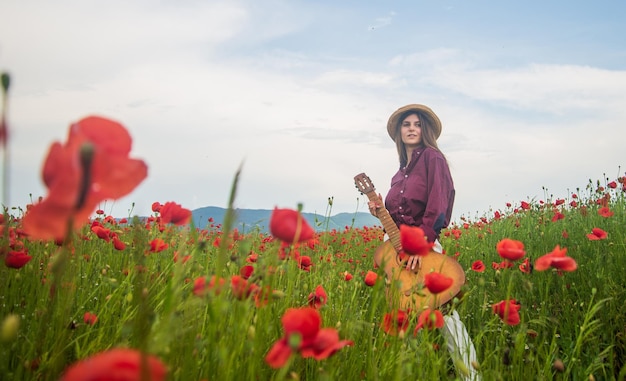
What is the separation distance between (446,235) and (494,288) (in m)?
3.53

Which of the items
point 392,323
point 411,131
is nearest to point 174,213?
point 392,323

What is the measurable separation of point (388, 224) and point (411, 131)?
3.70ft

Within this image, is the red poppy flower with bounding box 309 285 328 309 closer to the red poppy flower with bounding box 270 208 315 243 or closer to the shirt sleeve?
the red poppy flower with bounding box 270 208 315 243

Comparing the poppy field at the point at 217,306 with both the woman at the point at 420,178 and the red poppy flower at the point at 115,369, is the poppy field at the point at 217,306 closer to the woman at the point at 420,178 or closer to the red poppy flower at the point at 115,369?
the red poppy flower at the point at 115,369

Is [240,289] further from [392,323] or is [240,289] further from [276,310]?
[276,310]

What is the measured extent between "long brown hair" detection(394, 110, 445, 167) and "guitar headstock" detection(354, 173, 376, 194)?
689 millimetres

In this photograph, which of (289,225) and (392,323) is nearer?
(289,225)

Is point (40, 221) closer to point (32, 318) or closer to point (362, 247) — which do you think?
point (32, 318)

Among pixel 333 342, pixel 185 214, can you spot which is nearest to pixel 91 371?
pixel 333 342

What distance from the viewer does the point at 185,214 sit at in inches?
77.3

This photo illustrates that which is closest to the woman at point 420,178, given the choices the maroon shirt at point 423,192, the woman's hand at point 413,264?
the maroon shirt at point 423,192

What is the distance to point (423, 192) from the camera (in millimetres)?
4445

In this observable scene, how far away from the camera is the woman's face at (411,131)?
480cm

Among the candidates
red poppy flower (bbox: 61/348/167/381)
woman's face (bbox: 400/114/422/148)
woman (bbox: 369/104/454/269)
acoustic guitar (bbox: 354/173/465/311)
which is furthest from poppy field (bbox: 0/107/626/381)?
woman's face (bbox: 400/114/422/148)
